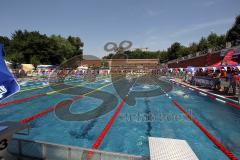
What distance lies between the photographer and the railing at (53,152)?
310cm

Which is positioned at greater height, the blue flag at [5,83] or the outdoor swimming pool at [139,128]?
the blue flag at [5,83]

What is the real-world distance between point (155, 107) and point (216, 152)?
5.67 meters

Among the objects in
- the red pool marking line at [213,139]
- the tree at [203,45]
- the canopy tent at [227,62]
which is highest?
the tree at [203,45]

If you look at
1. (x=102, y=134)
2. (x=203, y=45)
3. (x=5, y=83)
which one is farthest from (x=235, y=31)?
(x=5, y=83)

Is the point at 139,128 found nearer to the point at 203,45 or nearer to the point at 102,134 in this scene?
the point at 102,134

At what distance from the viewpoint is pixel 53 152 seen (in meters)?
3.41

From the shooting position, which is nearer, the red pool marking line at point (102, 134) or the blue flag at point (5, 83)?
the blue flag at point (5, 83)

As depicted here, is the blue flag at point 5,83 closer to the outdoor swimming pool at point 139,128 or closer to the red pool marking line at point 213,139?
the outdoor swimming pool at point 139,128

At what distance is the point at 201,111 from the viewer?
966 centimetres

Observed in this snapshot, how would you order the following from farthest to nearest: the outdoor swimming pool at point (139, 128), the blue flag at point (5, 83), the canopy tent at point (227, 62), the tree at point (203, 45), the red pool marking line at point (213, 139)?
the tree at point (203, 45)
the canopy tent at point (227, 62)
the outdoor swimming pool at point (139, 128)
the red pool marking line at point (213, 139)
the blue flag at point (5, 83)

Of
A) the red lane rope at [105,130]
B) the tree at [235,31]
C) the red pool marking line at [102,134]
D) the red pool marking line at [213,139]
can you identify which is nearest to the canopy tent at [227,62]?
the red pool marking line at [213,139]

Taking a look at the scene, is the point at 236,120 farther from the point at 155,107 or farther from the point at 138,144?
the point at 138,144

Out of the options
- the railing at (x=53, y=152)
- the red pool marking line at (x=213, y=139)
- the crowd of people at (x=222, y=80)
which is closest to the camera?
the railing at (x=53, y=152)

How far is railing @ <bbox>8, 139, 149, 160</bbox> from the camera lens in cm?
310
